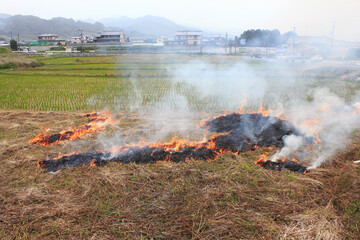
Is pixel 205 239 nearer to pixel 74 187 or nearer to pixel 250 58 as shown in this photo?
pixel 74 187

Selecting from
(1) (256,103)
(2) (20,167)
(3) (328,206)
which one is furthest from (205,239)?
(1) (256,103)

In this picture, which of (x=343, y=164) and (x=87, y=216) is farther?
(x=343, y=164)

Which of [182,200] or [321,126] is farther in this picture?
[321,126]

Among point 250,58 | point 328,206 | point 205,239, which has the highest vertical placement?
point 250,58

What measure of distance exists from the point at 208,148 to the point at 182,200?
2644mm

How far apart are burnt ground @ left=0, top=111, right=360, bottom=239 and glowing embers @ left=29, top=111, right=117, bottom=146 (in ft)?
4.18

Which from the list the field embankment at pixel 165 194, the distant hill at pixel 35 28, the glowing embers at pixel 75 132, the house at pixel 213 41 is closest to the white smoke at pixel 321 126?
the field embankment at pixel 165 194

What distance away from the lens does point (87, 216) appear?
5004mm

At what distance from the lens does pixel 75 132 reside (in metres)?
9.52

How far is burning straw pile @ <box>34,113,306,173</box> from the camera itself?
7.11m

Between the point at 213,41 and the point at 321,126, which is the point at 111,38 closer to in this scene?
the point at 213,41

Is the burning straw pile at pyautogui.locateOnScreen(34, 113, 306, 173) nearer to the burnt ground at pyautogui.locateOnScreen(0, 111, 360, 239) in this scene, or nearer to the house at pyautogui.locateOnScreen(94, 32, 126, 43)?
the burnt ground at pyautogui.locateOnScreen(0, 111, 360, 239)

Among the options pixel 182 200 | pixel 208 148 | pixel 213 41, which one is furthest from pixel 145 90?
pixel 213 41

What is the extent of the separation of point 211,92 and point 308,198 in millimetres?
11834
